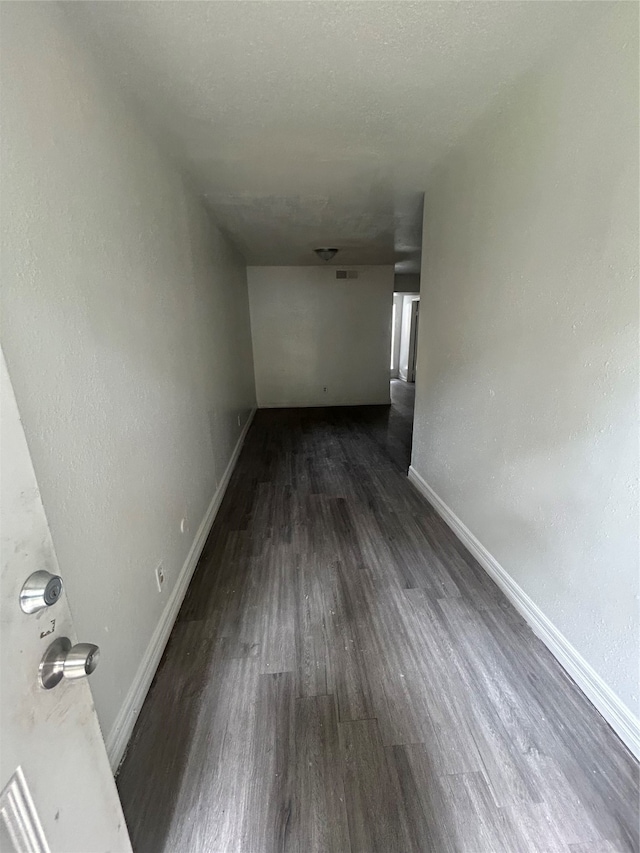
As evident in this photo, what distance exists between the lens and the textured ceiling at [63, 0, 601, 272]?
1181 mm

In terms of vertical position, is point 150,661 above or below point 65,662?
below

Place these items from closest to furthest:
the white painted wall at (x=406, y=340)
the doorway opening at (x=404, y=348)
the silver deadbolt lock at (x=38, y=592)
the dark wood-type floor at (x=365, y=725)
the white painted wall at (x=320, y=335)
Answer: the silver deadbolt lock at (x=38, y=592) → the dark wood-type floor at (x=365, y=725) → the white painted wall at (x=320, y=335) → the doorway opening at (x=404, y=348) → the white painted wall at (x=406, y=340)

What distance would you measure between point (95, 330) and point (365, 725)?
166 centimetres

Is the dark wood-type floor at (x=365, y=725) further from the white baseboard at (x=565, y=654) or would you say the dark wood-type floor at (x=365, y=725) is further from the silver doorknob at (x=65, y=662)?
the silver doorknob at (x=65, y=662)

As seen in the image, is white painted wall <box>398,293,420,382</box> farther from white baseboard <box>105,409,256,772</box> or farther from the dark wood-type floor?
white baseboard <box>105,409,256,772</box>

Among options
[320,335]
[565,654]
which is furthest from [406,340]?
[565,654]

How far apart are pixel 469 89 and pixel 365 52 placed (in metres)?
0.53

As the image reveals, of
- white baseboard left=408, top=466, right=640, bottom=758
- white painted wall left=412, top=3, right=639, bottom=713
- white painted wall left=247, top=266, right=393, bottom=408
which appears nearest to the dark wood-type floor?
white baseboard left=408, top=466, right=640, bottom=758

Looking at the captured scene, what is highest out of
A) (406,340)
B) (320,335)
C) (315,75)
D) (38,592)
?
(315,75)

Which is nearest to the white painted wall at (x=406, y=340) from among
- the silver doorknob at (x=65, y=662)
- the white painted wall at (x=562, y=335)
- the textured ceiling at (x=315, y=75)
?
the textured ceiling at (x=315, y=75)

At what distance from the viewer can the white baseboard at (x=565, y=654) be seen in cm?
125

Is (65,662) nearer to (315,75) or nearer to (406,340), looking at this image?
(315,75)

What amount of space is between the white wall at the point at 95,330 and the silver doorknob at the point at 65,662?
0.43m

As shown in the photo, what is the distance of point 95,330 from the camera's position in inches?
47.9
